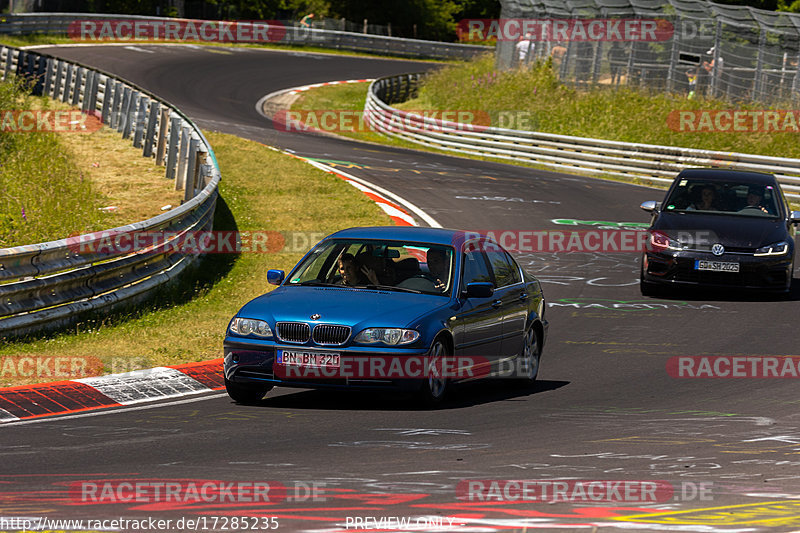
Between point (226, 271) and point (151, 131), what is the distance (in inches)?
390

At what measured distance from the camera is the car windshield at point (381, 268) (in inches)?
391

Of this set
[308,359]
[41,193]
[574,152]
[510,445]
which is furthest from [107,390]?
[574,152]

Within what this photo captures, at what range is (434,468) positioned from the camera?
7.01 meters

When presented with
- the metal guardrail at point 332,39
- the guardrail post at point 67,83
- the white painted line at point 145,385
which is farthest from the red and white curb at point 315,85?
the white painted line at point 145,385

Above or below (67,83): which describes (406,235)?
above

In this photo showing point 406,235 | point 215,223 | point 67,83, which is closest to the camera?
point 406,235

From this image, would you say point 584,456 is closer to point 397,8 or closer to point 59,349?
point 59,349

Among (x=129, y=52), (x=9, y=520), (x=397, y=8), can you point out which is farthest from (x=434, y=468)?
(x=397, y=8)

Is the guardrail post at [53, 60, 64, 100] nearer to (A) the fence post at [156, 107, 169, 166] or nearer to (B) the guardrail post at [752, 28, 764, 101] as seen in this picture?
(A) the fence post at [156, 107, 169, 166]

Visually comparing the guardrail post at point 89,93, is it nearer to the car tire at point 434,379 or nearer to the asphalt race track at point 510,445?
the asphalt race track at point 510,445

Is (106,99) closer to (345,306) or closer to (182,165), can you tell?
(182,165)

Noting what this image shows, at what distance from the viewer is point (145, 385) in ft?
33.2

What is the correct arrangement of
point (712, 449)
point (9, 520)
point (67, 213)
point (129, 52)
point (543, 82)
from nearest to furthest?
point (9, 520) → point (712, 449) → point (67, 213) → point (543, 82) → point (129, 52)

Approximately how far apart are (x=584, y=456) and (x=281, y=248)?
11435 mm
